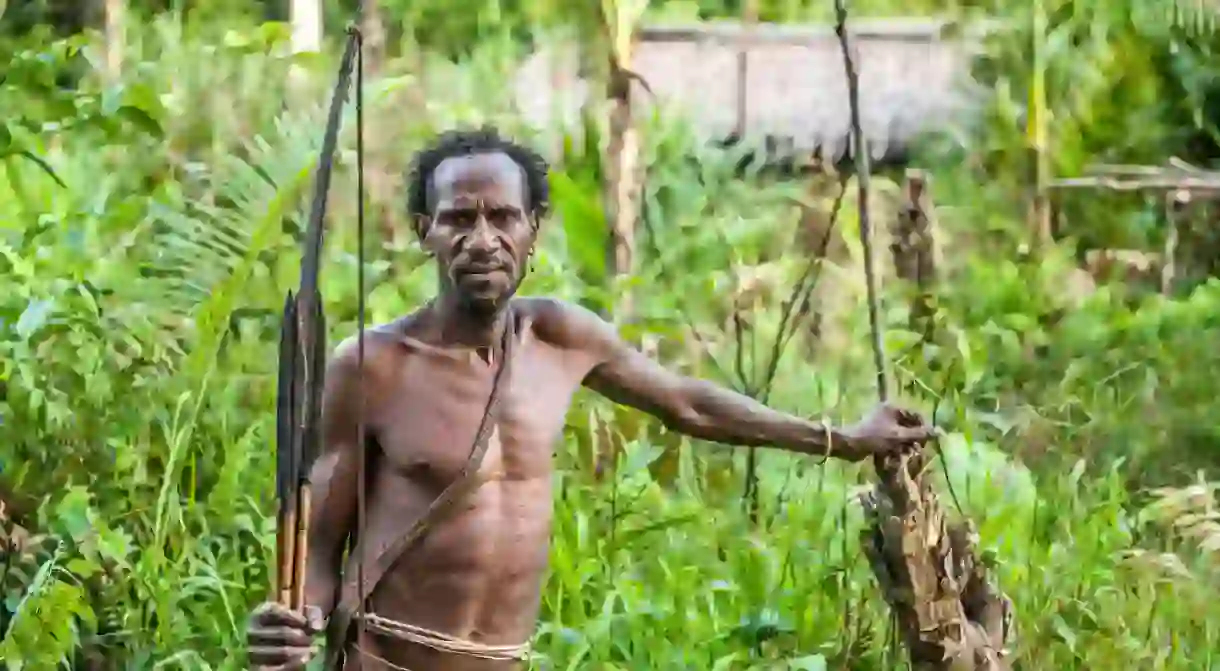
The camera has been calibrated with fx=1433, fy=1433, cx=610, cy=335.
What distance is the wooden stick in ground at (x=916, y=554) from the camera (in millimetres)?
1090

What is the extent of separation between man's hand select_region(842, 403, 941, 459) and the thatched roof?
125 cm

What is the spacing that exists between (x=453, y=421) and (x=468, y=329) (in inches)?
2.5

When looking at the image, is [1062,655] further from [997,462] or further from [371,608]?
[371,608]

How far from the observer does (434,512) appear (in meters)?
0.93

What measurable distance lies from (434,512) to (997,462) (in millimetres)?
1077

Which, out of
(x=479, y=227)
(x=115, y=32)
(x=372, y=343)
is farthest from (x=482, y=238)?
(x=115, y=32)

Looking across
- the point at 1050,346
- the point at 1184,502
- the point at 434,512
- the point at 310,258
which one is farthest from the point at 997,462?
the point at 310,258

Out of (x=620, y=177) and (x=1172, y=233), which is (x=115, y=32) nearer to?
(x=620, y=177)

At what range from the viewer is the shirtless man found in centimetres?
94

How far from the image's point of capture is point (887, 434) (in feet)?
3.52

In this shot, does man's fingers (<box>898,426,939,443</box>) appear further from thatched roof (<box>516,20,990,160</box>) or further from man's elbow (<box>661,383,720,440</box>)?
thatched roof (<box>516,20,990,160</box>)

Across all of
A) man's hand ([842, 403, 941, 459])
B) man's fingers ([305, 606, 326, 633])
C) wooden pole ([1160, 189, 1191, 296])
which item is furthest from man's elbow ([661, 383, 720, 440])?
wooden pole ([1160, 189, 1191, 296])

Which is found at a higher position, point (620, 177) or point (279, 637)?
point (620, 177)

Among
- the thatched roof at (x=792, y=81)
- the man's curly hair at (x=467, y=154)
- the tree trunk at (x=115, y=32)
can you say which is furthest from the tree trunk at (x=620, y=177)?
the man's curly hair at (x=467, y=154)
